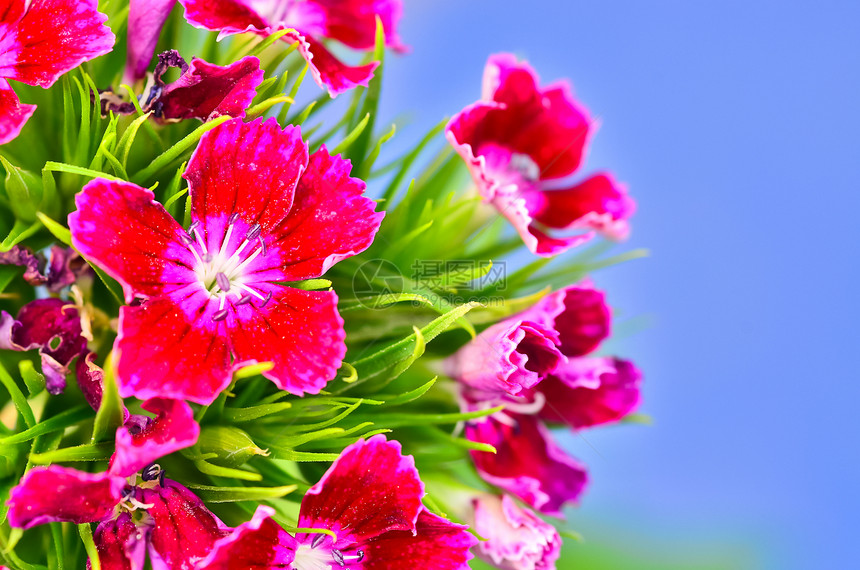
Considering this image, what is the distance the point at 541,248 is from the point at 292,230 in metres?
0.30

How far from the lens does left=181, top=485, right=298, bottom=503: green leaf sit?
77 cm

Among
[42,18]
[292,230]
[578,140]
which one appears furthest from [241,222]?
[578,140]

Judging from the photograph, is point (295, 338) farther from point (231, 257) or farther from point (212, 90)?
point (212, 90)

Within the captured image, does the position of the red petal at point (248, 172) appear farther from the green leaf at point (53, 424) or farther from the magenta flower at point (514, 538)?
the magenta flower at point (514, 538)

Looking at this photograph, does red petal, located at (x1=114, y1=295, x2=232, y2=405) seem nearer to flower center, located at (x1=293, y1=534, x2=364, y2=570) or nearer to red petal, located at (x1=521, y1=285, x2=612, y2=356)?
flower center, located at (x1=293, y1=534, x2=364, y2=570)

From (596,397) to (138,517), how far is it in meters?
0.60

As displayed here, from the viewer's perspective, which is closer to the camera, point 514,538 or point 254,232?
point 254,232

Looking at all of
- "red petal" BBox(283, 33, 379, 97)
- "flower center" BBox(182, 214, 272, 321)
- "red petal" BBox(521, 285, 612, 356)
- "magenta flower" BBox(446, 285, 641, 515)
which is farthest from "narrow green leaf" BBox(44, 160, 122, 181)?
"red petal" BBox(521, 285, 612, 356)

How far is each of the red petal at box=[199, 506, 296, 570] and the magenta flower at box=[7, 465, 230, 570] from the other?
38mm

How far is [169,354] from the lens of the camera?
2.35 feet

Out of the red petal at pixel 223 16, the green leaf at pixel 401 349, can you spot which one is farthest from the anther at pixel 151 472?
the red petal at pixel 223 16

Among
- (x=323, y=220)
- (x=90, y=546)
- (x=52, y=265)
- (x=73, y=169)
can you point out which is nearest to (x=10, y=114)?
(x=73, y=169)

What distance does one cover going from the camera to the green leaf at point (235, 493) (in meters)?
0.77

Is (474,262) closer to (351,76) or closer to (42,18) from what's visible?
(351,76)
